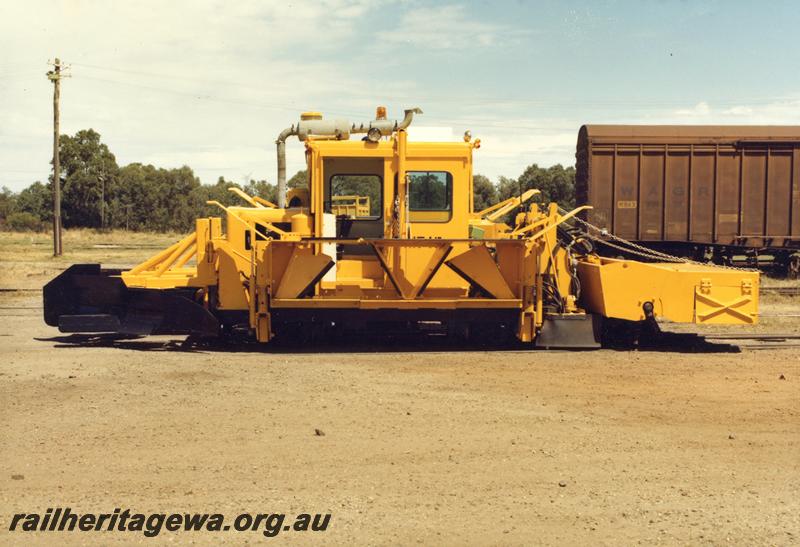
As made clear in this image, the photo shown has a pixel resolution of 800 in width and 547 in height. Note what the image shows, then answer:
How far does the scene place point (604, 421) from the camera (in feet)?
24.8

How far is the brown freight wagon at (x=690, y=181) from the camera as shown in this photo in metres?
22.3

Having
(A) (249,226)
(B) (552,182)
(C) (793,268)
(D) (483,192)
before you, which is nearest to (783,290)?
(C) (793,268)

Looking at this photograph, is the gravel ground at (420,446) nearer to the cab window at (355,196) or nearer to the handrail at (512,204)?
the cab window at (355,196)

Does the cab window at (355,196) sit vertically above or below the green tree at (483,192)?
below

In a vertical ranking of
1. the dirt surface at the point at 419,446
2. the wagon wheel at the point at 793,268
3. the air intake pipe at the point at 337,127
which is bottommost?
the dirt surface at the point at 419,446

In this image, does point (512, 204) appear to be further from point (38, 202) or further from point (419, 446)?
point (38, 202)

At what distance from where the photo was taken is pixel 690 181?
73.3ft

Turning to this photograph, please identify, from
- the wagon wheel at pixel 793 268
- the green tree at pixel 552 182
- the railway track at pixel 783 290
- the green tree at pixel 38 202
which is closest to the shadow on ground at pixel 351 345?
the railway track at pixel 783 290

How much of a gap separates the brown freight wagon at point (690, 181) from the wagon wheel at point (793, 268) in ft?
4.26

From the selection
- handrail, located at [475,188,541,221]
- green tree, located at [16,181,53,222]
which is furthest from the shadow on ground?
green tree, located at [16,181,53,222]

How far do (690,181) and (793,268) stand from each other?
4012 mm

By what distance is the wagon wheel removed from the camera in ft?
76.7

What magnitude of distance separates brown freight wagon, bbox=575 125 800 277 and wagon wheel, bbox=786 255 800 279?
130 cm

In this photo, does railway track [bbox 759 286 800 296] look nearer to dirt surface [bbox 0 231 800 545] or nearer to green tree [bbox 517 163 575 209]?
dirt surface [bbox 0 231 800 545]
